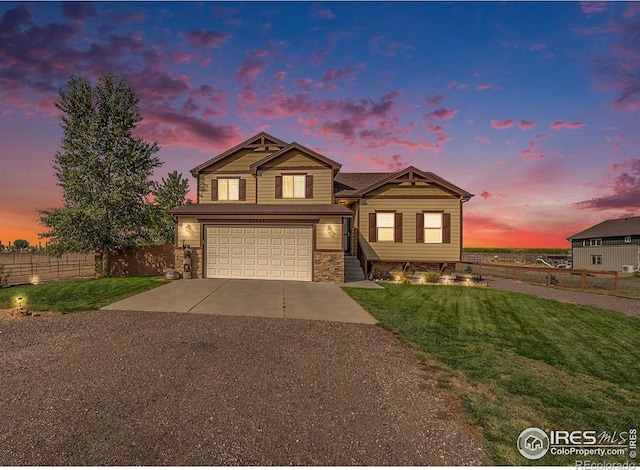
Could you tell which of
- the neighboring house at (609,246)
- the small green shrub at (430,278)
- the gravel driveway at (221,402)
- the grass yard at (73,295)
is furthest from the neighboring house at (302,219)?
the neighboring house at (609,246)

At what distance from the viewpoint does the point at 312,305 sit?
9883mm

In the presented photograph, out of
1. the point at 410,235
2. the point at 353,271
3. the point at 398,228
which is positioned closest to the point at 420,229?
the point at 410,235

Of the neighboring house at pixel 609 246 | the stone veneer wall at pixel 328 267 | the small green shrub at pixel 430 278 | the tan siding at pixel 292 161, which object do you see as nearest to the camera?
the stone veneer wall at pixel 328 267

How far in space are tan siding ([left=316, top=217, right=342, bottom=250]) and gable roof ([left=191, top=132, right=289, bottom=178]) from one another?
5.97 metres

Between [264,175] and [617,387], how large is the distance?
1580cm

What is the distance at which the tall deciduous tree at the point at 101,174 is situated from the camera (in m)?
17.1

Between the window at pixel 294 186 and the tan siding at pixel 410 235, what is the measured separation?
3873 mm

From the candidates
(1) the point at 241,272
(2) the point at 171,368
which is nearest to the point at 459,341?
(2) the point at 171,368

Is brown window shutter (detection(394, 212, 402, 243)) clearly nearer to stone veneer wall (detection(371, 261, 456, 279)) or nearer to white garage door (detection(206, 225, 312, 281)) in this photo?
stone veneer wall (detection(371, 261, 456, 279))

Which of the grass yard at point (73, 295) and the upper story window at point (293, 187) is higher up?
the upper story window at point (293, 187)

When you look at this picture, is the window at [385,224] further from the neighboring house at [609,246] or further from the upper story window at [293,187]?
the neighboring house at [609,246]

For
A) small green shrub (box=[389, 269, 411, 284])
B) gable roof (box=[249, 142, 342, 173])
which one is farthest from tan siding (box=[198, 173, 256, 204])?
small green shrub (box=[389, 269, 411, 284])

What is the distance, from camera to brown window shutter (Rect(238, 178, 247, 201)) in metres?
16.8

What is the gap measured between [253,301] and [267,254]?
16.2 ft
